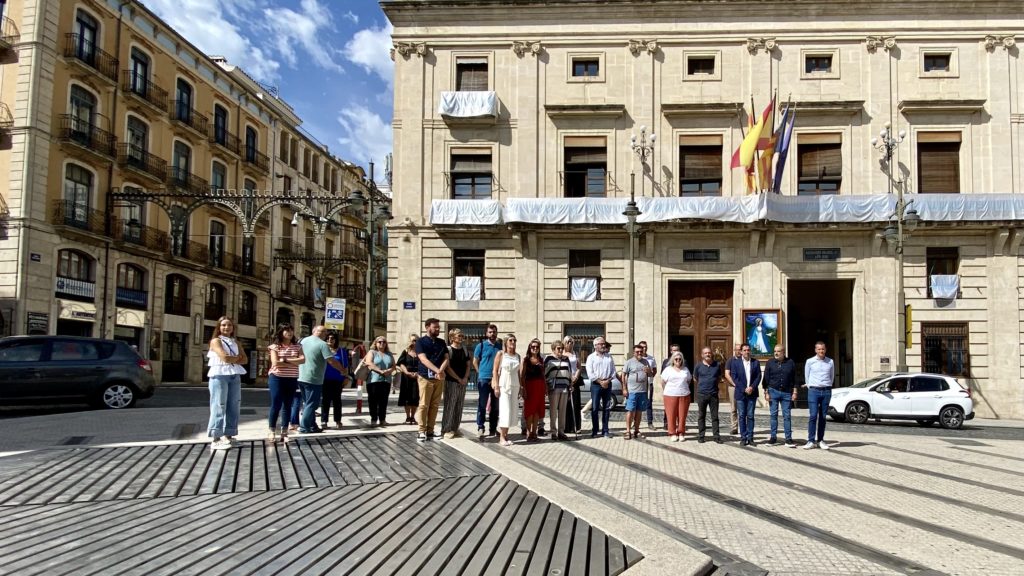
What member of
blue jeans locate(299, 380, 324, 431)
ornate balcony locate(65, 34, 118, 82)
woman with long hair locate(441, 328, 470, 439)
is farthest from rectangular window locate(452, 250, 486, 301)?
ornate balcony locate(65, 34, 118, 82)

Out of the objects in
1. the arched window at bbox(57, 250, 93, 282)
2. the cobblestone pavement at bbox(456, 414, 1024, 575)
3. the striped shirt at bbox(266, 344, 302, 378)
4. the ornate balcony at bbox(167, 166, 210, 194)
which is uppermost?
the ornate balcony at bbox(167, 166, 210, 194)

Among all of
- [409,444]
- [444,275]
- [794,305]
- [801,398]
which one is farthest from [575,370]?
[794,305]

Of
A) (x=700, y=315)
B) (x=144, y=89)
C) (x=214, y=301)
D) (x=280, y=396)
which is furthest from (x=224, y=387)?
(x=214, y=301)

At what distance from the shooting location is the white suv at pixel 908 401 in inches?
687

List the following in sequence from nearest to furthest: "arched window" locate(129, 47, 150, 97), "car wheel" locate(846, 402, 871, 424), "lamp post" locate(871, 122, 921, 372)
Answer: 1. "car wheel" locate(846, 402, 871, 424)
2. "lamp post" locate(871, 122, 921, 372)
3. "arched window" locate(129, 47, 150, 97)

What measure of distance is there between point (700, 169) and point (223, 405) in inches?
734

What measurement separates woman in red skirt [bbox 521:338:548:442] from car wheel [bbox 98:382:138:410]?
8.94 m

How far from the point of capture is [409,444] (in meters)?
10.4

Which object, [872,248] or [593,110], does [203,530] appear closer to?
[593,110]

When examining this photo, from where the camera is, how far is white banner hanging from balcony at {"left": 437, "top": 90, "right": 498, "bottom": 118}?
2400 cm

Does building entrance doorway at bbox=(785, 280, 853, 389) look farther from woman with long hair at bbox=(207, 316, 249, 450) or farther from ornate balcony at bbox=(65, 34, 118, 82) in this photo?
ornate balcony at bbox=(65, 34, 118, 82)

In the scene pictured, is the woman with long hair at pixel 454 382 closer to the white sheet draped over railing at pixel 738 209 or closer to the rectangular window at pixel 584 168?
the white sheet draped over railing at pixel 738 209

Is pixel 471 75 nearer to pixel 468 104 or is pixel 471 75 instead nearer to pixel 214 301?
pixel 468 104

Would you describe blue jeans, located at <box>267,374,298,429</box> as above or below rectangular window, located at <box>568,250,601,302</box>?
below
